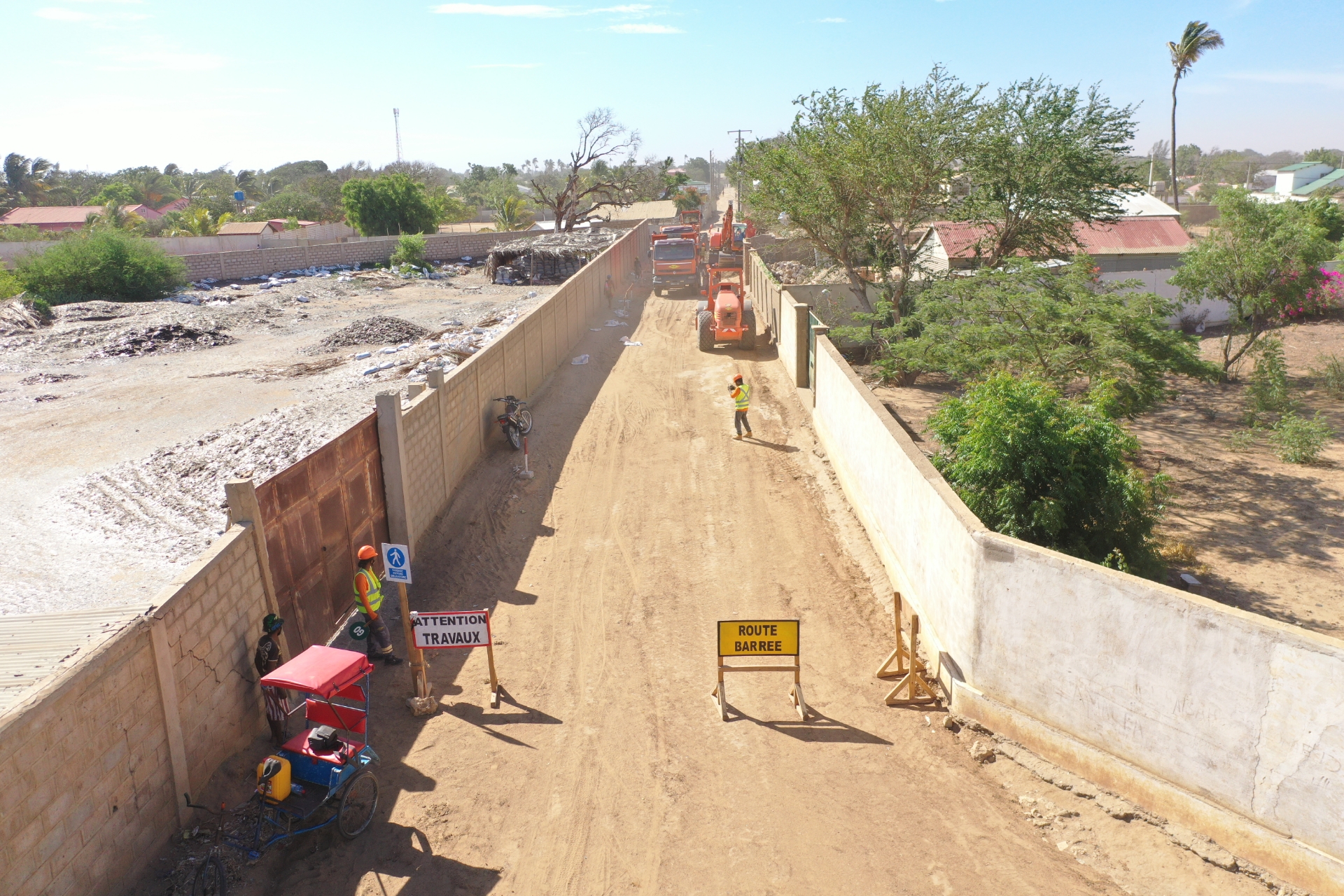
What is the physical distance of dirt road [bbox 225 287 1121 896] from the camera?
6.77 metres

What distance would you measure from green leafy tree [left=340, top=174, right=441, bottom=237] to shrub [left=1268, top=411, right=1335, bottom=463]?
53207 mm

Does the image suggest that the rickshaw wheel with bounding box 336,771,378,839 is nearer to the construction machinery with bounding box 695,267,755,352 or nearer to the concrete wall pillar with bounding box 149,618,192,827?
A: the concrete wall pillar with bounding box 149,618,192,827

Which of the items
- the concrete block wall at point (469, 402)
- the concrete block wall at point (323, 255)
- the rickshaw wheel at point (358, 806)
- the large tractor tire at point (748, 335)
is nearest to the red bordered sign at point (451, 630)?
the rickshaw wheel at point (358, 806)

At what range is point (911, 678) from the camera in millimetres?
9109

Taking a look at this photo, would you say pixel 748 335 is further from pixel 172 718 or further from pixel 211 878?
pixel 211 878

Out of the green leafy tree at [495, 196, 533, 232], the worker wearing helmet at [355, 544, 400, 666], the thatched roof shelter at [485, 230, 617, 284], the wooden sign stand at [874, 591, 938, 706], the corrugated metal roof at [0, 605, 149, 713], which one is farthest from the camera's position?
the green leafy tree at [495, 196, 533, 232]

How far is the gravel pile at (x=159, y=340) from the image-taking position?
27578 millimetres

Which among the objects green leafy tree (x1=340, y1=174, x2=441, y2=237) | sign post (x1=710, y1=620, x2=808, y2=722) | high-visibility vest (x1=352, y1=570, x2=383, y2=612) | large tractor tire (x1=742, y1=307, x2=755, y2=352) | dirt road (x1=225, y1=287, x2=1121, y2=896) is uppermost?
green leafy tree (x1=340, y1=174, x2=441, y2=237)

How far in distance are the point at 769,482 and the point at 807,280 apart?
56.1 ft

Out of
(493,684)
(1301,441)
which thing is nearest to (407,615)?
(493,684)

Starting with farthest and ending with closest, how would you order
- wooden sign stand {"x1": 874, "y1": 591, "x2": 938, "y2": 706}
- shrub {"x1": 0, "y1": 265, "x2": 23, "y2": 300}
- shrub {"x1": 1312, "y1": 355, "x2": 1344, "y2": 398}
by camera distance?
shrub {"x1": 0, "y1": 265, "x2": 23, "y2": 300}
shrub {"x1": 1312, "y1": 355, "x2": 1344, "y2": 398}
wooden sign stand {"x1": 874, "y1": 591, "x2": 938, "y2": 706}

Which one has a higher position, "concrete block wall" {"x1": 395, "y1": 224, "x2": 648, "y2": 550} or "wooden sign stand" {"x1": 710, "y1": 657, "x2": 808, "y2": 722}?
"concrete block wall" {"x1": 395, "y1": 224, "x2": 648, "y2": 550}

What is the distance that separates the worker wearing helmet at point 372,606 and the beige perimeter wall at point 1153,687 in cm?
620

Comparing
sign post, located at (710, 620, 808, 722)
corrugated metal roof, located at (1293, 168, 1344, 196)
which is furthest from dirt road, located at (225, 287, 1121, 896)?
corrugated metal roof, located at (1293, 168, 1344, 196)
